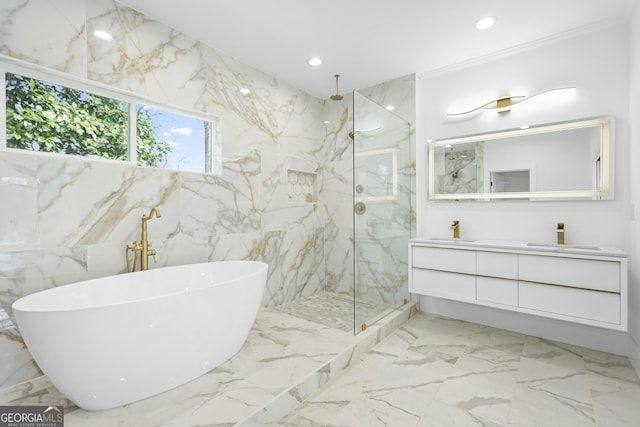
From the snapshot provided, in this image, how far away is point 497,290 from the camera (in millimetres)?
2465

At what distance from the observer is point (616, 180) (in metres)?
2.30

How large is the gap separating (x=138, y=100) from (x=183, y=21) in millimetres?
710

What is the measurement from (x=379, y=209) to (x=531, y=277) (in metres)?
1.27

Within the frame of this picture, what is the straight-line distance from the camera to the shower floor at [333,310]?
2.60m

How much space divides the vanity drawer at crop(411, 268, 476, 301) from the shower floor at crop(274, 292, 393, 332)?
1.22 feet

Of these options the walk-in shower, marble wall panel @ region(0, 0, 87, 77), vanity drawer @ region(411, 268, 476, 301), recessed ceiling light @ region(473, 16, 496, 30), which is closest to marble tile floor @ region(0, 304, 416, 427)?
the walk-in shower

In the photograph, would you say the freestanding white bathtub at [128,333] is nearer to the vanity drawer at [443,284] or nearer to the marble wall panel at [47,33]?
the marble wall panel at [47,33]

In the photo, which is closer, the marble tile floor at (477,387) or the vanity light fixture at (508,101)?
the marble tile floor at (477,387)

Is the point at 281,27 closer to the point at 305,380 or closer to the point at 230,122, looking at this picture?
the point at 230,122

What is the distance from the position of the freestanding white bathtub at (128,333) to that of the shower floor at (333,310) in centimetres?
90

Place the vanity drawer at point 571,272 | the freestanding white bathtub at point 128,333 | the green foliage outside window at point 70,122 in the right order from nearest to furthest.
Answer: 1. the freestanding white bathtub at point 128,333
2. the green foliage outside window at point 70,122
3. the vanity drawer at point 571,272

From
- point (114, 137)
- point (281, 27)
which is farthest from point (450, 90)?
point (114, 137)

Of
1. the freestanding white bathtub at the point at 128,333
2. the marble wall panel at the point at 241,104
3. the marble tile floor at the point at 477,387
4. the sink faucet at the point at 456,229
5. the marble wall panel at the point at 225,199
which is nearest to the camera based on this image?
the freestanding white bathtub at the point at 128,333
